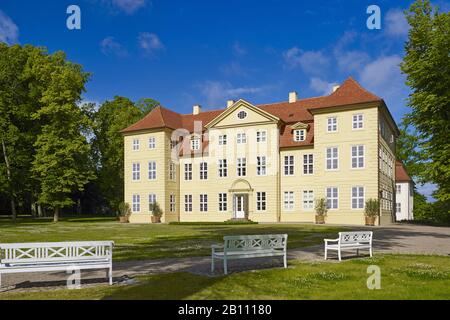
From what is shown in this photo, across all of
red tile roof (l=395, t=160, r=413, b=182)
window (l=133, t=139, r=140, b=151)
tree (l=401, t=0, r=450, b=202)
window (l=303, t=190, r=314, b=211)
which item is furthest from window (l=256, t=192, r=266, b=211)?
red tile roof (l=395, t=160, r=413, b=182)

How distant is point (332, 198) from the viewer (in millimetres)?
34250

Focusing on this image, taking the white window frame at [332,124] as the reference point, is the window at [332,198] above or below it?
below

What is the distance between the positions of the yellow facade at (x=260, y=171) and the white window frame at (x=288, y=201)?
0.29ft

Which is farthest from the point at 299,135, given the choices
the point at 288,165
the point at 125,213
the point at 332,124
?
the point at 125,213

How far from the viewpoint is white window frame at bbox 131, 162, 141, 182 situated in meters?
42.5

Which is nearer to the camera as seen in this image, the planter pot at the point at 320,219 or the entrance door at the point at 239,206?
the planter pot at the point at 320,219

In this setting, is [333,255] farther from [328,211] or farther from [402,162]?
[402,162]

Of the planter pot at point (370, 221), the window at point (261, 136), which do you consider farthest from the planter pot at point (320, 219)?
the window at point (261, 136)

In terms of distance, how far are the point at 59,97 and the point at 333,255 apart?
1339 inches

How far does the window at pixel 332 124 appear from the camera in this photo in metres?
34.6

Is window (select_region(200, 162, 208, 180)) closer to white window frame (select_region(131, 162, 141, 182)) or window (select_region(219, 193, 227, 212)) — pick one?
window (select_region(219, 193, 227, 212))

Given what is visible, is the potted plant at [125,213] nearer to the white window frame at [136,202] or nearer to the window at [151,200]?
the white window frame at [136,202]

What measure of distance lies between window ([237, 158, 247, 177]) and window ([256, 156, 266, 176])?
3.90ft

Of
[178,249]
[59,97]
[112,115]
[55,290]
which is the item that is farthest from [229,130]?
[55,290]
